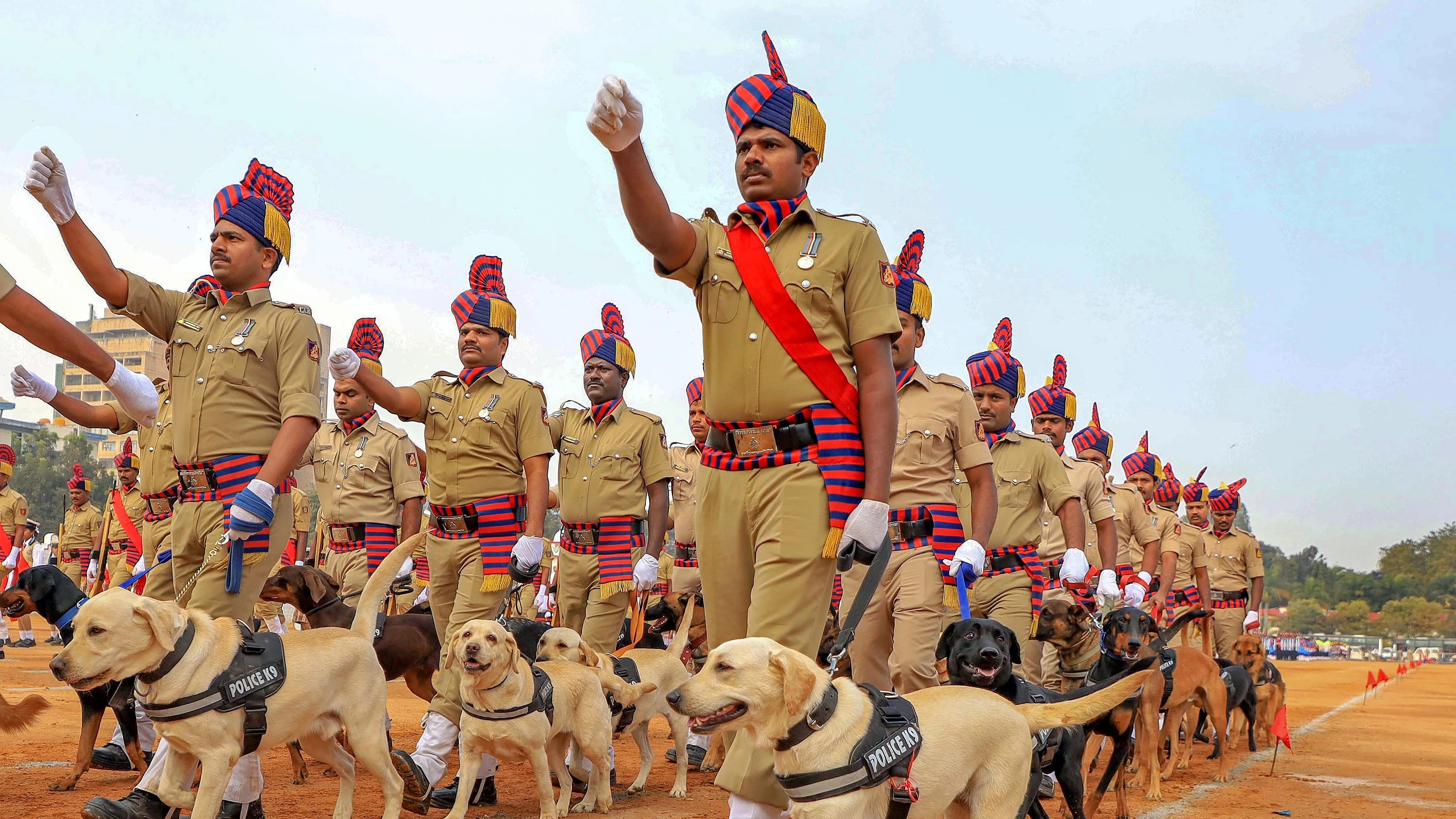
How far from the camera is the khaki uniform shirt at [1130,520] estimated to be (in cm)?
1458

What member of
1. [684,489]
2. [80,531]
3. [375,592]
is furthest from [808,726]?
[80,531]

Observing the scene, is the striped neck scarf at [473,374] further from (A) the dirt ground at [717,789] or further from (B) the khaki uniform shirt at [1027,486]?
(B) the khaki uniform shirt at [1027,486]

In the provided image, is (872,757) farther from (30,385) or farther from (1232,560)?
(1232,560)

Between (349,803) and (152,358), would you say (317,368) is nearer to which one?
(349,803)

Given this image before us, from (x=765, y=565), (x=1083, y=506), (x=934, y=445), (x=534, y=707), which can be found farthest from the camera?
(x=1083, y=506)

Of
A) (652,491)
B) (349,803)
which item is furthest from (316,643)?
(652,491)

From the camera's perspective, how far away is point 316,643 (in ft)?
18.9

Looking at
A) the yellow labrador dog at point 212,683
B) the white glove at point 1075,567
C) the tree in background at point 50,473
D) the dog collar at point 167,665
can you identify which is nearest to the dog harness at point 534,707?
the yellow labrador dog at point 212,683

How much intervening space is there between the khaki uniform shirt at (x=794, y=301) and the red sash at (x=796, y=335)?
0.02 metres

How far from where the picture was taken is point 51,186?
561 centimetres

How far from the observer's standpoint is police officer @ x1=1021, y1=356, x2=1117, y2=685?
1109cm

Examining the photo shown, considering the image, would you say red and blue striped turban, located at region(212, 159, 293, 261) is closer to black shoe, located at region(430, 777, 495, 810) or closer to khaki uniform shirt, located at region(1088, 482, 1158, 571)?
black shoe, located at region(430, 777, 495, 810)

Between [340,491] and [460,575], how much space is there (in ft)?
13.0

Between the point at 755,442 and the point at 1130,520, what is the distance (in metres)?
11.5
